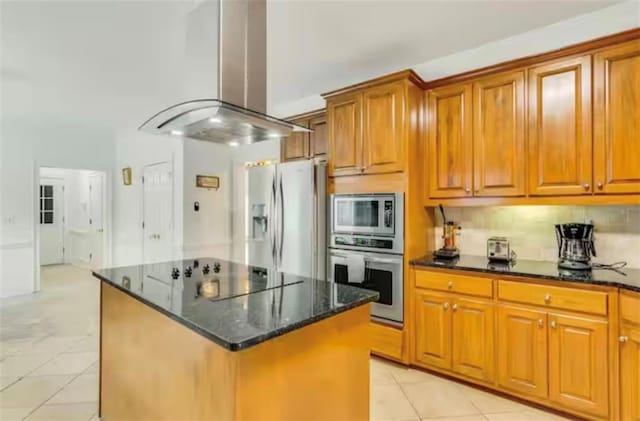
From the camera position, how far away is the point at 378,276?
2.87 m

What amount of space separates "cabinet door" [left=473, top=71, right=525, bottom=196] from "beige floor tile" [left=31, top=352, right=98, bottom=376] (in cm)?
344

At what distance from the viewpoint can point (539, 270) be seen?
2305 millimetres

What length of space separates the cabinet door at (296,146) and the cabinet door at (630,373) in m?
2.89

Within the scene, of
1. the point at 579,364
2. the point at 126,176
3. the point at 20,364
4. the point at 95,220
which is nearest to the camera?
the point at 579,364

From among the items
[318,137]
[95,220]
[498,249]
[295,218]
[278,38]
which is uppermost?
[278,38]

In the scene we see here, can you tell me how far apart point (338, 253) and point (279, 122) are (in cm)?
153

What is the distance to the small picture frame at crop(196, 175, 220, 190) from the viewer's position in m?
4.88

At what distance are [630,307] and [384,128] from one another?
1912 mm

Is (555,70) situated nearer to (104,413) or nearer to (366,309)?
(366,309)

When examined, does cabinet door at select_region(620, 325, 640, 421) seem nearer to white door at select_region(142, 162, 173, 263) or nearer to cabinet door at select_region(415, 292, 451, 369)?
cabinet door at select_region(415, 292, 451, 369)

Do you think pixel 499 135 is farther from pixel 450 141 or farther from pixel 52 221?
pixel 52 221

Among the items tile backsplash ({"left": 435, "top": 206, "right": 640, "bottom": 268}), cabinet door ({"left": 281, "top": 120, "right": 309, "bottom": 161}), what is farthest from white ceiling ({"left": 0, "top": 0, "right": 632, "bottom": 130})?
tile backsplash ({"left": 435, "top": 206, "right": 640, "bottom": 268})

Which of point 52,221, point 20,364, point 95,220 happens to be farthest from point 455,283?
point 52,221

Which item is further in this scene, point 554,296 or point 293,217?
point 293,217
